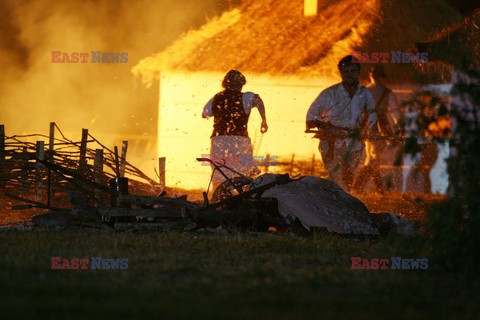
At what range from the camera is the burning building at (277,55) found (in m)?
16.4

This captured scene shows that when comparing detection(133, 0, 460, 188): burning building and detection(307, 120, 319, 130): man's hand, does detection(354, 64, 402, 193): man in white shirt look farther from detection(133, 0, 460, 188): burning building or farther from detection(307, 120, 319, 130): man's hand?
detection(307, 120, 319, 130): man's hand

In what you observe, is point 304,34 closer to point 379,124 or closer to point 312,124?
point 379,124

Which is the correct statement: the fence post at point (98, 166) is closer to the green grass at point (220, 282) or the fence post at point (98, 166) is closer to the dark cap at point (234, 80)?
the dark cap at point (234, 80)

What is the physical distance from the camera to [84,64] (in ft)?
59.0

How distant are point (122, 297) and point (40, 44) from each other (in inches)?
466

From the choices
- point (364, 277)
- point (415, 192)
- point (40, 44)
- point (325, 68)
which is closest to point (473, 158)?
point (364, 277)

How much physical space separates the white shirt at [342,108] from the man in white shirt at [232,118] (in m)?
0.76

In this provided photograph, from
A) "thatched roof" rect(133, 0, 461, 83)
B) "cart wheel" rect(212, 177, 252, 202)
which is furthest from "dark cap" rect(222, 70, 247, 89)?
"thatched roof" rect(133, 0, 461, 83)

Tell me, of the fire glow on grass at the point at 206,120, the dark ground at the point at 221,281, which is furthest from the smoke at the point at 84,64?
the dark ground at the point at 221,281

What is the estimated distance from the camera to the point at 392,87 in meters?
17.1

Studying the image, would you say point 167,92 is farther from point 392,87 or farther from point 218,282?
point 218,282

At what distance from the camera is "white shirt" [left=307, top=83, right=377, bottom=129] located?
13789 millimetres

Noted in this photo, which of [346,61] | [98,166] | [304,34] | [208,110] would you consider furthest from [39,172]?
[304,34]

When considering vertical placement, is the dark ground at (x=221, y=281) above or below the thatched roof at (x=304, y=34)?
below
